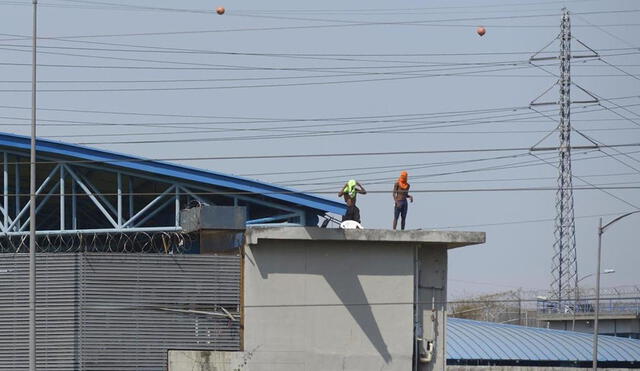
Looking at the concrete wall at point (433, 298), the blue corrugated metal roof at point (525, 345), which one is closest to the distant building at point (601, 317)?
the blue corrugated metal roof at point (525, 345)

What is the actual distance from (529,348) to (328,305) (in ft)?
127

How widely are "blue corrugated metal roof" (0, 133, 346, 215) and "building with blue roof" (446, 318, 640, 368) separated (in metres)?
13.9

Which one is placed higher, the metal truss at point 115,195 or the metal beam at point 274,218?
the metal truss at point 115,195

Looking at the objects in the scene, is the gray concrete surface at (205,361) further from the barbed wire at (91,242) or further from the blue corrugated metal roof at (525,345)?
the blue corrugated metal roof at (525,345)

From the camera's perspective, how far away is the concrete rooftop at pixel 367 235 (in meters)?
30.5

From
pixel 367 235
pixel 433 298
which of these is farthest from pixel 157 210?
pixel 367 235

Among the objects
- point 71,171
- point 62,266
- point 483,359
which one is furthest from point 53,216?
point 62,266

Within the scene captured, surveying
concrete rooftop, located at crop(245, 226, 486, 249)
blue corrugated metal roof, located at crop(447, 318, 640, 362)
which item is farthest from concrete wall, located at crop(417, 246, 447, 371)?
blue corrugated metal roof, located at crop(447, 318, 640, 362)

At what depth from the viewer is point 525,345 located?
6819 cm

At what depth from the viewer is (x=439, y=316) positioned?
32.3m

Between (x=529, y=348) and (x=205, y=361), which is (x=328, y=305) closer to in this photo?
(x=205, y=361)

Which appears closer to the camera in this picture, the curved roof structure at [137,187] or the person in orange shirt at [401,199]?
the person in orange shirt at [401,199]

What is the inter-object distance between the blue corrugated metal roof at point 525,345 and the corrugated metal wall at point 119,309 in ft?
117

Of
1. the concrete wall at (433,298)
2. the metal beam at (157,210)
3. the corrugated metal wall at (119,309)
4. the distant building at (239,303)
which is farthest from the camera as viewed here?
the metal beam at (157,210)
